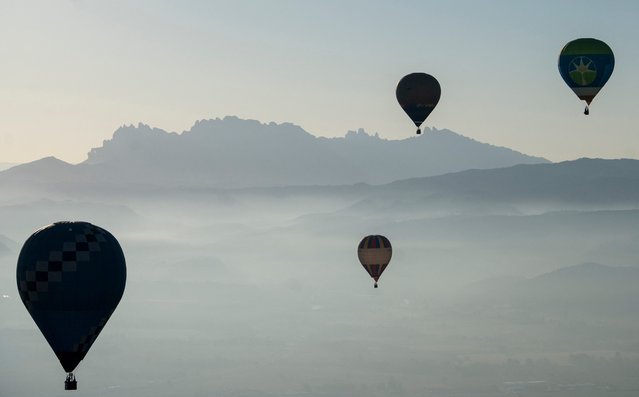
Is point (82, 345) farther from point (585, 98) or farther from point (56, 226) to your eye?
point (585, 98)

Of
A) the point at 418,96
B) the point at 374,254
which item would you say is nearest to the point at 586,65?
the point at 418,96

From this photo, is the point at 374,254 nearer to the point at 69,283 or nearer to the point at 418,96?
the point at 418,96

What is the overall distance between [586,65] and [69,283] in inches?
2020

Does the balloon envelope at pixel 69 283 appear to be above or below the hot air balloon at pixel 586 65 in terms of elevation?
below

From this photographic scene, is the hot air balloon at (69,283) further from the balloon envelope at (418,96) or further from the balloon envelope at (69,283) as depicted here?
the balloon envelope at (418,96)

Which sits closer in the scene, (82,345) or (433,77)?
(82,345)

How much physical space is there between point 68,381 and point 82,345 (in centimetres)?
828

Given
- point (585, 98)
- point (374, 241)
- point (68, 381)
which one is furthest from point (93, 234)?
point (374, 241)

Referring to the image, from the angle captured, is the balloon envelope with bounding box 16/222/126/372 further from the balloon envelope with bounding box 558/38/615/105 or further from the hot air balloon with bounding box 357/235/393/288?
the hot air balloon with bounding box 357/235/393/288

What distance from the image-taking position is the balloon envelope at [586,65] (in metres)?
107

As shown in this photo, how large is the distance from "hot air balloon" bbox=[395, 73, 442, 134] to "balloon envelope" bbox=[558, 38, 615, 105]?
1484 cm

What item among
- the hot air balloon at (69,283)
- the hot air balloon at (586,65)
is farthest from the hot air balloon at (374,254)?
the hot air balloon at (69,283)

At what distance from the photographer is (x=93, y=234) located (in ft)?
259

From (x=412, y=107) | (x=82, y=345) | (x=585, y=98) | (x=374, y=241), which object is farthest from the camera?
(x=374, y=241)
